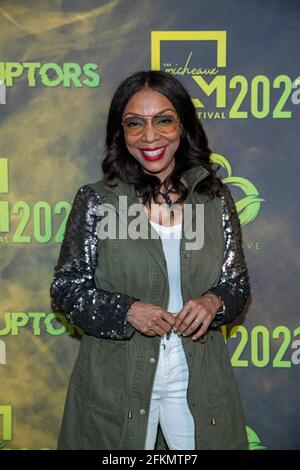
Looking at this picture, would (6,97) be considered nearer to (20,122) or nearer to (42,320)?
(20,122)

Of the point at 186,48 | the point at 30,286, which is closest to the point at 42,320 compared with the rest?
the point at 30,286

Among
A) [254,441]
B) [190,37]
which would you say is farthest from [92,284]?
[254,441]

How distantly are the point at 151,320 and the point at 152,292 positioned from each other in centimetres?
13

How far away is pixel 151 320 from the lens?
1.70 meters

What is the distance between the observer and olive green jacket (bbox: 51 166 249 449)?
178 centimetres

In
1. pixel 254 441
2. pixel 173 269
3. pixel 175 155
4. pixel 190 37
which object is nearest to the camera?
pixel 173 269

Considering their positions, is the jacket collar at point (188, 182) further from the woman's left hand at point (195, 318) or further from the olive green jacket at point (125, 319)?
the woman's left hand at point (195, 318)

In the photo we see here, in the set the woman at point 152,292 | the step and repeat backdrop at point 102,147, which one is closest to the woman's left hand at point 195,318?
the woman at point 152,292

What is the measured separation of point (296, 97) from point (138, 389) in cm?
155

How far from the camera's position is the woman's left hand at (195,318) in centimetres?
171

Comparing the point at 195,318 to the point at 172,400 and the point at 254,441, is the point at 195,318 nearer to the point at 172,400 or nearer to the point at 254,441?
the point at 172,400

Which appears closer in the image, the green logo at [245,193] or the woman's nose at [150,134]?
the woman's nose at [150,134]
